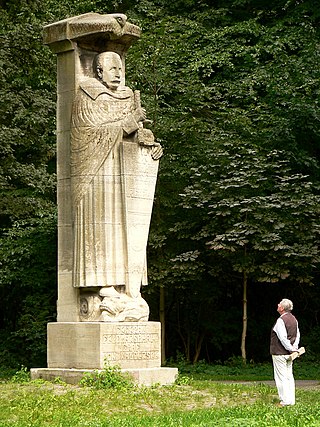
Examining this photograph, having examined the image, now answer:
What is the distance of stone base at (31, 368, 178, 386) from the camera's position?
15.1 meters

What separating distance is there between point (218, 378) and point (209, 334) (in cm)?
509

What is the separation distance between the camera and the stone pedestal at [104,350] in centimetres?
1518

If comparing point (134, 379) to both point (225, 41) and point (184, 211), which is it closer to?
point (184, 211)

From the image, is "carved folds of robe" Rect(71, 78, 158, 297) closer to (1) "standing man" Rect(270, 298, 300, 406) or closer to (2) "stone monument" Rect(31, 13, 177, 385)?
(2) "stone monument" Rect(31, 13, 177, 385)

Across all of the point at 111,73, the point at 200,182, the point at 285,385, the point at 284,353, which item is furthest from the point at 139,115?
the point at 200,182

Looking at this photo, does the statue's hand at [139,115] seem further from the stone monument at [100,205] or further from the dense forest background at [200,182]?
the dense forest background at [200,182]

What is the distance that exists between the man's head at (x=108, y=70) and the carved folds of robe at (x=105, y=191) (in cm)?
21

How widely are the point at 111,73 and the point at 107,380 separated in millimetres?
4477

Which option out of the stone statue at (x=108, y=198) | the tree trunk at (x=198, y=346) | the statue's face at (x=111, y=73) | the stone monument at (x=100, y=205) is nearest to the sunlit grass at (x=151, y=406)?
the stone monument at (x=100, y=205)

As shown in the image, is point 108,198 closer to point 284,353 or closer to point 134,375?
point 134,375

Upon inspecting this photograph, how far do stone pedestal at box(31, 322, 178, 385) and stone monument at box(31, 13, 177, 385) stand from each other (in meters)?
0.01

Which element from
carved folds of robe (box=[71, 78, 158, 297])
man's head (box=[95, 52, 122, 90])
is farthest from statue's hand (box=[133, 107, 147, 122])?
man's head (box=[95, 52, 122, 90])

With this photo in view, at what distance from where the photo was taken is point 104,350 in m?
15.2

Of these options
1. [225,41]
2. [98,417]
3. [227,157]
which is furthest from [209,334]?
[98,417]
